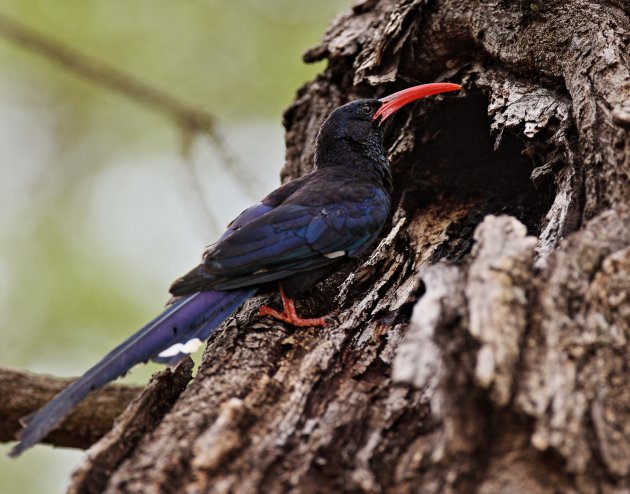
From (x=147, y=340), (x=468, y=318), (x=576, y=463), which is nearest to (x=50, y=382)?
(x=147, y=340)

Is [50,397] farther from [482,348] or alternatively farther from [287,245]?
[482,348]

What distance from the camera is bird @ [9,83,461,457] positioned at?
2930 mm

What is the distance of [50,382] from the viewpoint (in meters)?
3.85

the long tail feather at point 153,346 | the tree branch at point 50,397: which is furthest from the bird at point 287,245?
the tree branch at point 50,397

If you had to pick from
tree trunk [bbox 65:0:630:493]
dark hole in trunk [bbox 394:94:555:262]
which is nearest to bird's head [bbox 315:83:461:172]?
dark hole in trunk [bbox 394:94:555:262]

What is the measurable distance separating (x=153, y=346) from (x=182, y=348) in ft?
0.42

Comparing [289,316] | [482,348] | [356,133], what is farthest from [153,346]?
[356,133]

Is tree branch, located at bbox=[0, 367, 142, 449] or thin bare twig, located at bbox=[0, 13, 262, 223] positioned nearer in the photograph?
tree branch, located at bbox=[0, 367, 142, 449]

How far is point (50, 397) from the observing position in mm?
3785

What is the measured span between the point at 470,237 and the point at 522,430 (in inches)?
74.4

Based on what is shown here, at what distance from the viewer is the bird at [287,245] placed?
115 inches

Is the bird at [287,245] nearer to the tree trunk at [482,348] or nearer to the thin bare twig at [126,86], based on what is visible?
the tree trunk at [482,348]

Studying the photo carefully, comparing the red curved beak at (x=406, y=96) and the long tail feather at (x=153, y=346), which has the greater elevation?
the red curved beak at (x=406, y=96)

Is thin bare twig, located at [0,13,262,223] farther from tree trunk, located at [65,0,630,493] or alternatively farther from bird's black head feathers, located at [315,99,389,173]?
tree trunk, located at [65,0,630,493]
